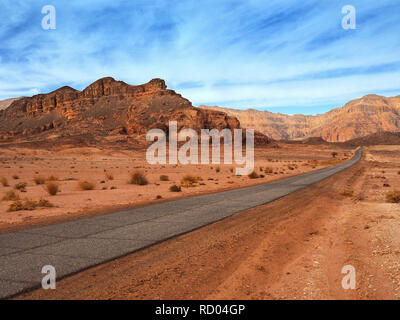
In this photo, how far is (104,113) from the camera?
123938 mm

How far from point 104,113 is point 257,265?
414ft

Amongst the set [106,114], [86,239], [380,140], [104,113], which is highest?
[104,113]

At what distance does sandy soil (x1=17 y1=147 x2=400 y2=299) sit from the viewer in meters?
4.58

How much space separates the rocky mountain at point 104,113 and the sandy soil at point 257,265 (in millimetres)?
93048

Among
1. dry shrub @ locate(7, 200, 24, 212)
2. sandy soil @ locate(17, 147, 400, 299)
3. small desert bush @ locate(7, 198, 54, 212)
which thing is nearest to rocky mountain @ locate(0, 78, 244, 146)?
small desert bush @ locate(7, 198, 54, 212)

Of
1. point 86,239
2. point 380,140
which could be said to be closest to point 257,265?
point 86,239

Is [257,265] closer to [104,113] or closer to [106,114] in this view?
[106,114]

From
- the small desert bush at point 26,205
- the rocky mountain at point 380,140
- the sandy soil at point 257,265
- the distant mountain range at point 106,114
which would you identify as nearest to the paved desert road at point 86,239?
the sandy soil at point 257,265

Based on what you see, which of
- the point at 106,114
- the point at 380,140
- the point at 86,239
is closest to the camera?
the point at 86,239

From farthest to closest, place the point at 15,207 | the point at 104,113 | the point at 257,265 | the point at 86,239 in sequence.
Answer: the point at 104,113
the point at 15,207
the point at 86,239
the point at 257,265

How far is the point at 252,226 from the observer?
909 centimetres
